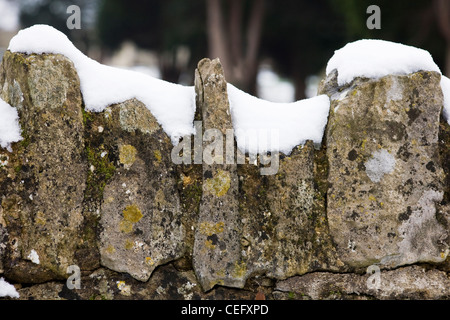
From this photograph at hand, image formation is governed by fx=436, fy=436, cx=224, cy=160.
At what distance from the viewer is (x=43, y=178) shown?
2.10 meters

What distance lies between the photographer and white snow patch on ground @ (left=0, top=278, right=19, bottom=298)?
2053 millimetres

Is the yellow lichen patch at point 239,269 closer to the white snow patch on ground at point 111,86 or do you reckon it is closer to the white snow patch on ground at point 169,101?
the white snow patch on ground at point 169,101

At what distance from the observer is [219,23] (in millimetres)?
13961

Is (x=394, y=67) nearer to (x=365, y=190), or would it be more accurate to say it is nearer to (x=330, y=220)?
(x=365, y=190)

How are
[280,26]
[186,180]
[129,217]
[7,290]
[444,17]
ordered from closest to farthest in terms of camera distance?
[7,290] → [129,217] → [186,180] → [444,17] → [280,26]

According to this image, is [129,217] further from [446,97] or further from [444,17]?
[444,17]

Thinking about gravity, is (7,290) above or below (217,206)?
below

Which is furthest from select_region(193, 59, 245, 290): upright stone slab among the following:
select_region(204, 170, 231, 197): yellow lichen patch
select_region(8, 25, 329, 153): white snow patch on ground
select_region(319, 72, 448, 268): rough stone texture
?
select_region(319, 72, 448, 268): rough stone texture

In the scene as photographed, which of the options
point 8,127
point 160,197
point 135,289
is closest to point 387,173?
point 160,197

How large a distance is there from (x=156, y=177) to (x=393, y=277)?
1.31m

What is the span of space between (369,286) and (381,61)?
46.6 inches
